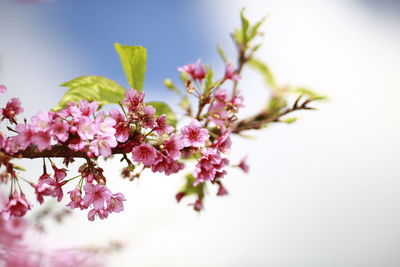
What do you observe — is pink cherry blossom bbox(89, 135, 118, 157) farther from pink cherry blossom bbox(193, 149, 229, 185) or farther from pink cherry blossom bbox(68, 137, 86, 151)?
pink cherry blossom bbox(193, 149, 229, 185)

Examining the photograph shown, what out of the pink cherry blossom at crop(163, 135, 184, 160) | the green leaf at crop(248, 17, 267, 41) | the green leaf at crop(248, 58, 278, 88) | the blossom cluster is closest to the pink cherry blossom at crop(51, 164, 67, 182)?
the blossom cluster

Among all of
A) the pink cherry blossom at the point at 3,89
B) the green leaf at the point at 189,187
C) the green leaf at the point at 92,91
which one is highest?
the green leaf at the point at 92,91

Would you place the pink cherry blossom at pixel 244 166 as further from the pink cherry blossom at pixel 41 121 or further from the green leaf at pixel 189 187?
the pink cherry blossom at pixel 41 121

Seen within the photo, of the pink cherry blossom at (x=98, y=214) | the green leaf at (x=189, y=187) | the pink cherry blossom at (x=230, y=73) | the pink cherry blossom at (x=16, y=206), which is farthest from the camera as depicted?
the green leaf at (x=189, y=187)

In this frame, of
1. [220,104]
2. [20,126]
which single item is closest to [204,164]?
[220,104]

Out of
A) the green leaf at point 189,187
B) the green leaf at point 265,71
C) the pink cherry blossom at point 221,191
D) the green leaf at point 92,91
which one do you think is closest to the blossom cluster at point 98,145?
the green leaf at point 92,91

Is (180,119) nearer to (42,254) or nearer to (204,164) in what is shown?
(204,164)
